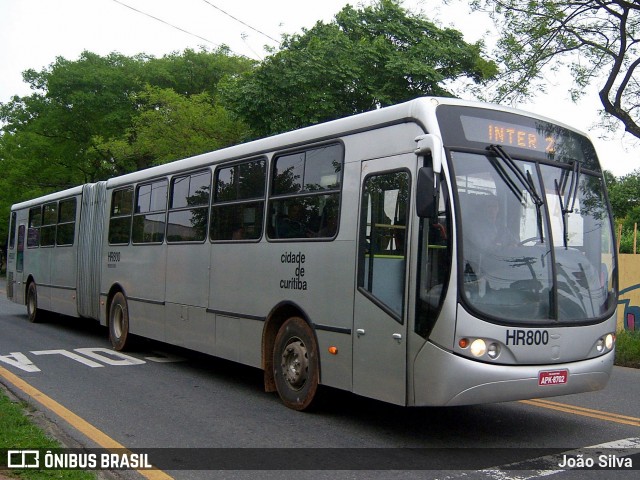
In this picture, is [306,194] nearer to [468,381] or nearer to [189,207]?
[468,381]

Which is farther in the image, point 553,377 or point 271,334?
point 271,334

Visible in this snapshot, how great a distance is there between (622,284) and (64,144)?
33133mm

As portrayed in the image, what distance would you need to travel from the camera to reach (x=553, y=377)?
6.13 meters

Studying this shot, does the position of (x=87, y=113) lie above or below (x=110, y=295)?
above

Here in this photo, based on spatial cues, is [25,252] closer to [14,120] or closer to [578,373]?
[578,373]

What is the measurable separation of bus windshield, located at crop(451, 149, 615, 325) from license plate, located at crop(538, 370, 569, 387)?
44 cm

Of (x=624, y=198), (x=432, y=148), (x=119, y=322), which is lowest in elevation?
(x=119, y=322)

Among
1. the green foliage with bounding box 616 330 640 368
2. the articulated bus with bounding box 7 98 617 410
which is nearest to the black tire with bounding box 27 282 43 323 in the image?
the articulated bus with bounding box 7 98 617 410

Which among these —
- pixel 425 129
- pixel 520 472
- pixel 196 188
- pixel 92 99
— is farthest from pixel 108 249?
pixel 92 99

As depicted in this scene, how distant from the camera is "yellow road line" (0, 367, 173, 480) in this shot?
5481 mm

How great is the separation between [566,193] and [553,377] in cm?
171

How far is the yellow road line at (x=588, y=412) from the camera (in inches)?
291

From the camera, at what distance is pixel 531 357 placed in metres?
6.04

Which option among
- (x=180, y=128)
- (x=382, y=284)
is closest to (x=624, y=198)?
(x=382, y=284)
